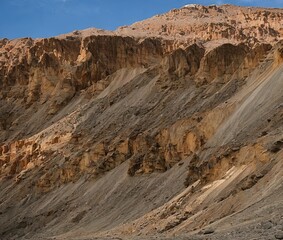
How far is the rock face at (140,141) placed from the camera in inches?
904

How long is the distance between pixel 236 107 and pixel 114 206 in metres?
8.92

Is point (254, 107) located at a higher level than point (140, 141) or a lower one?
lower

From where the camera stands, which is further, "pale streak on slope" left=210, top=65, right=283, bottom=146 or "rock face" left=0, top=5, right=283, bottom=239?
"pale streak on slope" left=210, top=65, right=283, bottom=146

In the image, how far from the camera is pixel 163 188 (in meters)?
32.4

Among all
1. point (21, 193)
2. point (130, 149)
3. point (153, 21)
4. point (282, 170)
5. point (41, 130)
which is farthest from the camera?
point (153, 21)

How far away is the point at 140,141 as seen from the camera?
4034cm

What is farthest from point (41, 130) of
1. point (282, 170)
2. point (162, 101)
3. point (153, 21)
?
point (153, 21)

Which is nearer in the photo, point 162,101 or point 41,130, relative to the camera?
point 162,101

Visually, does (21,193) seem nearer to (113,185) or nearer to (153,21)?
(113,185)

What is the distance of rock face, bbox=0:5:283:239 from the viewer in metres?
23.0

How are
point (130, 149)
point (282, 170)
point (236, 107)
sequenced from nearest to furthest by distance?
point (282, 170) → point (236, 107) → point (130, 149)

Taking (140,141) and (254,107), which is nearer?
(254,107)

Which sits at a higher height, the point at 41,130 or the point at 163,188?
the point at 41,130

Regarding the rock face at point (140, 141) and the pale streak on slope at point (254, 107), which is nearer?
the rock face at point (140, 141)
